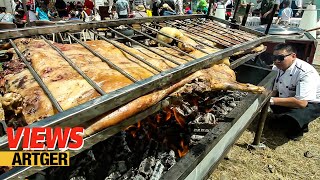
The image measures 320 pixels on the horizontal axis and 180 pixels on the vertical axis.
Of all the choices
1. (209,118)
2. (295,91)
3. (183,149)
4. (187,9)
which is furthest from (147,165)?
(187,9)

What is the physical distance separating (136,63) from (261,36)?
7.02ft

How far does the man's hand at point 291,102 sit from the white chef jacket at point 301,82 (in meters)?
0.07

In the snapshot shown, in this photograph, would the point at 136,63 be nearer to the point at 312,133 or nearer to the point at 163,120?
the point at 163,120

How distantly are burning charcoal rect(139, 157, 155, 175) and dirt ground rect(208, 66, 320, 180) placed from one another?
1280 millimetres

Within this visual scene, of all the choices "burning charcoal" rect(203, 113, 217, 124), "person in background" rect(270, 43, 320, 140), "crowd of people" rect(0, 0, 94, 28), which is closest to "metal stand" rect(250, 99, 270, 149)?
"person in background" rect(270, 43, 320, 140)

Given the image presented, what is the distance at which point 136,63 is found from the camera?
7.04 ft

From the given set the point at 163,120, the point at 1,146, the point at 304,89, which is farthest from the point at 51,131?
the point at 304,89

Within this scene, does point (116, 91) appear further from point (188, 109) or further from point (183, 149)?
point (188, 109)

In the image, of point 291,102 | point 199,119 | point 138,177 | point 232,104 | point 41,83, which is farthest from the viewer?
point 291,102

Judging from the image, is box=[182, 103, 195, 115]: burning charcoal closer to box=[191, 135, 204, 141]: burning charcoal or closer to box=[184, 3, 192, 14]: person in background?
box=[191, 135, 204, 141]: burning charcoal

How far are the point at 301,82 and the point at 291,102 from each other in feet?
1.25

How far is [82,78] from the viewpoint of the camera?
1.74m

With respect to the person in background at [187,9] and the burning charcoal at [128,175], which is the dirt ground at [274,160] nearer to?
the burning charcoal at [128,175]

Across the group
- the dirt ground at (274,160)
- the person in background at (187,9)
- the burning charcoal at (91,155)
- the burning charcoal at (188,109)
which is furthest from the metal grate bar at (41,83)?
the person in background at (187,9)
